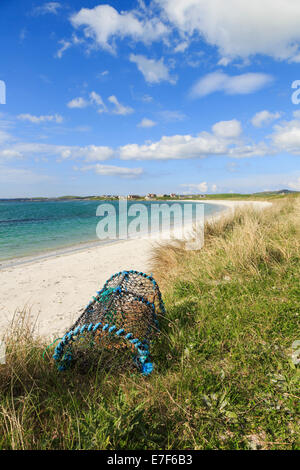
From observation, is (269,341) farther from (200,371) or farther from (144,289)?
(144,289)

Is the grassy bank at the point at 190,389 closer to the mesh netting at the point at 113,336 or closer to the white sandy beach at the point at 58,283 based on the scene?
the mesh netting at the point at 113,336

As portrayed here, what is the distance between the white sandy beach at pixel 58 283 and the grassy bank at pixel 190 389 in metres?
1.66

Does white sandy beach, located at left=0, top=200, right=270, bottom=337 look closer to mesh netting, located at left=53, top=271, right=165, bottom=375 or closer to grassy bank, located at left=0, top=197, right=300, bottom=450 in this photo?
mesh netting, located at left=53, top=271, right=165, bottom=375

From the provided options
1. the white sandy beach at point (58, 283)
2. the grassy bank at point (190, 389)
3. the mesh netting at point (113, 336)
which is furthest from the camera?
the white sandy beach at point (58, 283)

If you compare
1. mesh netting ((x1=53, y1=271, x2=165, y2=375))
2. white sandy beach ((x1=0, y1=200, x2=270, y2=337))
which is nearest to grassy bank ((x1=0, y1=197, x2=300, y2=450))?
mesh netting ((x1=53, y1=271, x2=165, y2=375))

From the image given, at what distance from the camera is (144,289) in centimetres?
441

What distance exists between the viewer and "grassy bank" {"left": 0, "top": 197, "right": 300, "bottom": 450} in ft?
6.11

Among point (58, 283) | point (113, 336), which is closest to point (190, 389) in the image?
point (113, 336)

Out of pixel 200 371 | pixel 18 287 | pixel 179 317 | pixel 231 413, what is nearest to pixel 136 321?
pixel 179 317

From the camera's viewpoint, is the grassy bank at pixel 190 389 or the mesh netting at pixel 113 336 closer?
the grassy bank at pixel 190 389

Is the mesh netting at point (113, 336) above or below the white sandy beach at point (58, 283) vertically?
above

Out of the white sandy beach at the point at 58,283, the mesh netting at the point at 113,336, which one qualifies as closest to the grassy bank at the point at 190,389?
the mesh netting at the point at 113,336

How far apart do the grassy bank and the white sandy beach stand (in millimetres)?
1656

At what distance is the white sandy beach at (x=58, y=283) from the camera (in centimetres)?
555
